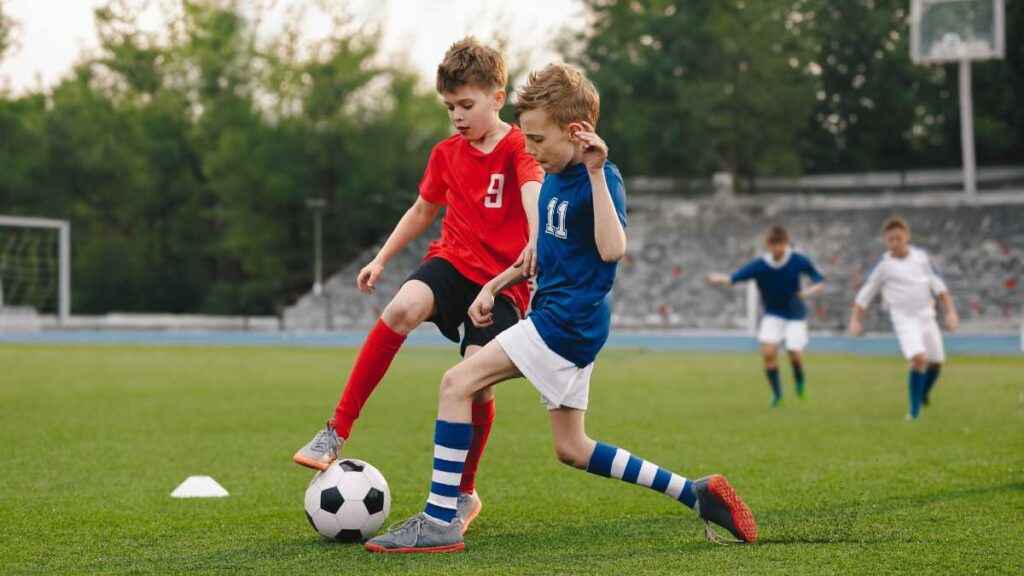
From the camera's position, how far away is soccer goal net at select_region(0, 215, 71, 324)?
36.4 meters

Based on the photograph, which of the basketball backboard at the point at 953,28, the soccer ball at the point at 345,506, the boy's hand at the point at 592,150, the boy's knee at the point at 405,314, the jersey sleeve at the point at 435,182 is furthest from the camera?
the basketball backboard at the point at 953,28

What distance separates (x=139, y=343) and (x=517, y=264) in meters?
26.7

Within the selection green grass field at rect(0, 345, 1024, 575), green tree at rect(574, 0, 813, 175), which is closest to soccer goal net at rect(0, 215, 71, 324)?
green tree at rect(574, 0, 813, 175)

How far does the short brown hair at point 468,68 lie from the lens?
5.27m

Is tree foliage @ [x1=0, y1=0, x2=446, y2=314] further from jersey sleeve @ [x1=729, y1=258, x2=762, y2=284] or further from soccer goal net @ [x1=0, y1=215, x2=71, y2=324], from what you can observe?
jersey sleeve @ [x1=729, y1=258, x2=762, y2=284]

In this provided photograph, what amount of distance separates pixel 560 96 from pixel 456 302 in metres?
1.18

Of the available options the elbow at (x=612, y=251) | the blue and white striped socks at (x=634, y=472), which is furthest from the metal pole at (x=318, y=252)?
the elbow at (x=612, y=251)

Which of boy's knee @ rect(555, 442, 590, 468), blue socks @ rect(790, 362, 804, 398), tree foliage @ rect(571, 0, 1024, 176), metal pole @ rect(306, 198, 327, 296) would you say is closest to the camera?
boy's knee @ rect(555, 442, 590, 468)

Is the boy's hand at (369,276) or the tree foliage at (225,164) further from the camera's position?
the tree foliage at (225,164)

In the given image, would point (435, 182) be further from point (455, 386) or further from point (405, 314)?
point (455, 386)

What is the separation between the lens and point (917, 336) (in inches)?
480

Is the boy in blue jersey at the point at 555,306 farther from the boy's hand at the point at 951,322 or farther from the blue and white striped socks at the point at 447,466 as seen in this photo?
the boy's hand at the point at 951,322

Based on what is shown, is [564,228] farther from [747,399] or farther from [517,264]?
[747,399]

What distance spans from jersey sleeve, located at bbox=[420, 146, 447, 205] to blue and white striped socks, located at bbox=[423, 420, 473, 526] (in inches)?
48.4
